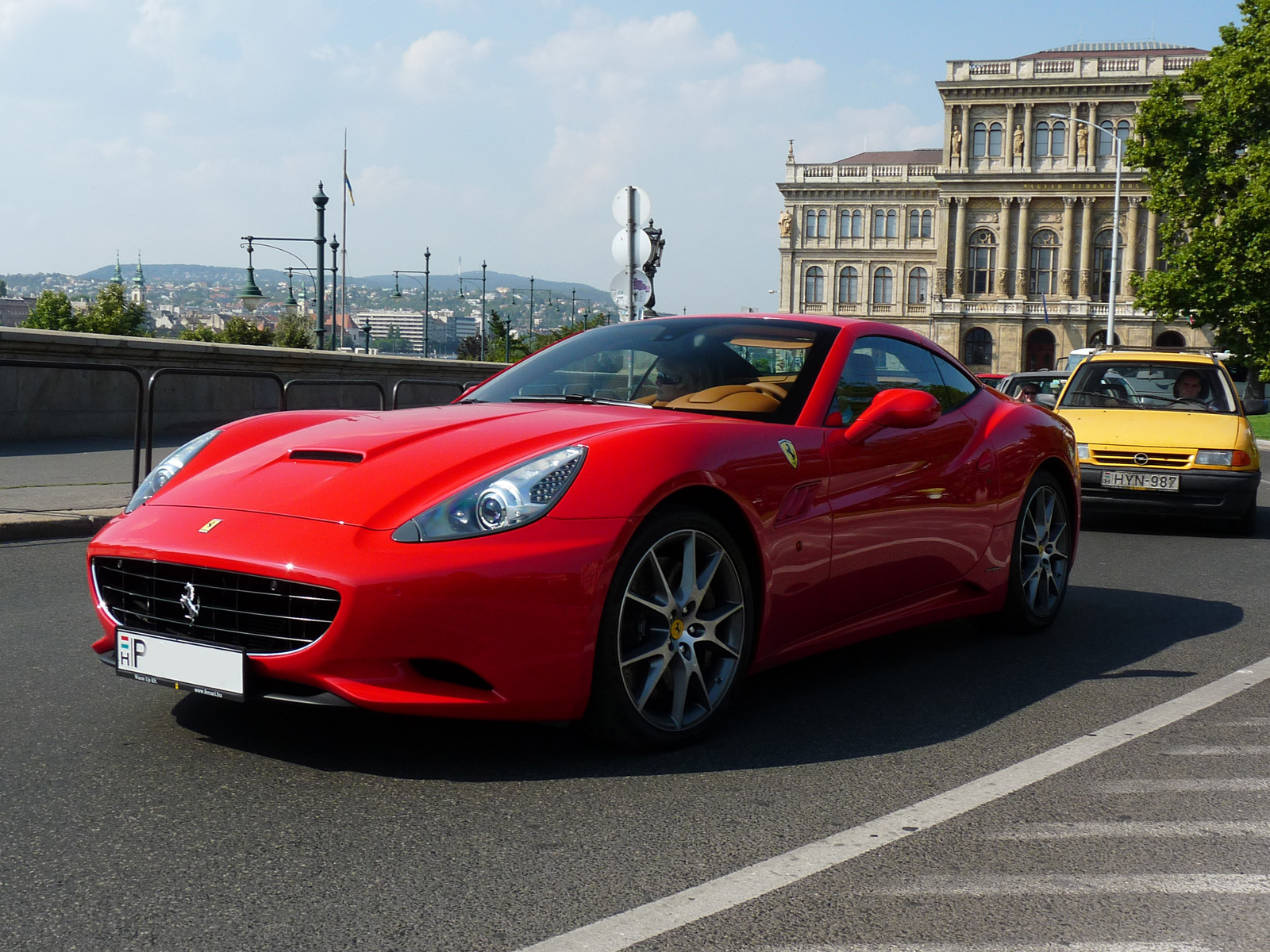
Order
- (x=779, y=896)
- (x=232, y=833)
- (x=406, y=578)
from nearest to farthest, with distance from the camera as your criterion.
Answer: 1. (x=779, y=896)
2. (x=232, y=833)
3. (x=406, y=578)

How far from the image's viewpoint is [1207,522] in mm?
11578

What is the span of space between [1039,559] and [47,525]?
5.87 m

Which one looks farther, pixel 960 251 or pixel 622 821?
pixel 960 251

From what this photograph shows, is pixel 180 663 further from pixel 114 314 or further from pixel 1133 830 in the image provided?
pixel 114 314

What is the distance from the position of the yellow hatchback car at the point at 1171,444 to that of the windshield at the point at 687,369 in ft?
20.0

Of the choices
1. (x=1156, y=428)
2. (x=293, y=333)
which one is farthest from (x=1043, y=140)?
(x=1156, y=428)

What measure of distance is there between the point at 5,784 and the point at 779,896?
2000 millimetres

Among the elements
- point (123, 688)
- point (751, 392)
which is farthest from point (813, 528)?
point (123, 688)

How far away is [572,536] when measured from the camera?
3504 millimetres

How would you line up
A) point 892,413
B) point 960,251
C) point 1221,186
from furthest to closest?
point 960,251, point 1221,186, point 892,413

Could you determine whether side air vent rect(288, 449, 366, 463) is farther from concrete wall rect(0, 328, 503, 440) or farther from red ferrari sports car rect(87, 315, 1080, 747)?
concrete wall rect(0, 328, 503, 440)

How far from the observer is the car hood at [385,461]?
3.54m

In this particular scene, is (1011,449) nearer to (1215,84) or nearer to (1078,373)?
(1078,373)

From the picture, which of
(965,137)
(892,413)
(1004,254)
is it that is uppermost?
(965,137)
